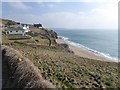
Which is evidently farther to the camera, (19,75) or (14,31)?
(14,31)

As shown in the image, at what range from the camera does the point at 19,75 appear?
1617 cm

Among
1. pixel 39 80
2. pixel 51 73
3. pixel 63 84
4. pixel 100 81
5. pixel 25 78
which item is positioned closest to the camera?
pixel 39 80

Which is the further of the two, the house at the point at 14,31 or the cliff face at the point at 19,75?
the house at the point at 14,31

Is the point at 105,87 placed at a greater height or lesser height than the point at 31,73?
lesser

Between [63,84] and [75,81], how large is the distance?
Result: 1286mm

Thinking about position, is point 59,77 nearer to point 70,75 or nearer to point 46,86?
point 70,75

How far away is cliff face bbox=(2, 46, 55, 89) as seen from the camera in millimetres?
13883

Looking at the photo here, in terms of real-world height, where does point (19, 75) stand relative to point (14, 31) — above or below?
below

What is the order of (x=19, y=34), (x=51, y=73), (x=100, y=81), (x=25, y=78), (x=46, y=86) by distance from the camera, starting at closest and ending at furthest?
(x=46, y=86), (x=25, y=78), (x=100, y=81), (x=51, y=73), (x=19, y=34)

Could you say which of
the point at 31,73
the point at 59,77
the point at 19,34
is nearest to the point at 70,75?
the point at 59,77

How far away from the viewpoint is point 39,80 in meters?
14.1

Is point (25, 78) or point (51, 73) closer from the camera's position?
point (25, 78)

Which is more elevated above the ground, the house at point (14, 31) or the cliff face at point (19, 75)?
the house at point (14, 31)

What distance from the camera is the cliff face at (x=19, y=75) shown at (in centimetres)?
1388
